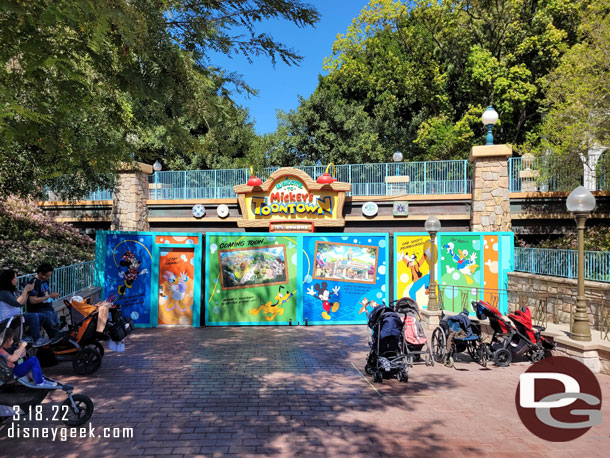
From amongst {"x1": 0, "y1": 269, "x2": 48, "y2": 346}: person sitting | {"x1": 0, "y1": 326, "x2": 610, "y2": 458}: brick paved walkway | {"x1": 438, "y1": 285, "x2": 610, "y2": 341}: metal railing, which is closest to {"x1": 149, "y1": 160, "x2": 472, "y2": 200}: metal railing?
{"x1": 438, "y1": 285, "x2": 610, "y2": 341}: metal railing

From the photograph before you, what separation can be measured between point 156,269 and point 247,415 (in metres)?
6.86

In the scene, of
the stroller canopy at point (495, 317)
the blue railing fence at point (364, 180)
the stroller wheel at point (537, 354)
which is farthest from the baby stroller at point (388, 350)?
the blue railing fence at point (364, 180)

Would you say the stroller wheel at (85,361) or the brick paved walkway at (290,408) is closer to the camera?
the brick paved walkway at (290,408)

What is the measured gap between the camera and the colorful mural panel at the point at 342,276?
12250 mm

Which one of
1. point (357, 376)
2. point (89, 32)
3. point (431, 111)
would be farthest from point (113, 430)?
point (431, 111)

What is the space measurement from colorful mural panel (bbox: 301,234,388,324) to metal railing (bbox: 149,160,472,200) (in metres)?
6.43

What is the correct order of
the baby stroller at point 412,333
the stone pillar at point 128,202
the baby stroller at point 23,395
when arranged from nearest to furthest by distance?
the baby stroller at point 23,395
the baby stroller at point 412,333
the stone pillar at point 128,202

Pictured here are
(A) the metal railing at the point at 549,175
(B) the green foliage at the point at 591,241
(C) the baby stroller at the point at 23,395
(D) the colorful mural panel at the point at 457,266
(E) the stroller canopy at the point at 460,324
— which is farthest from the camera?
(A) the metal railing at the point at 549,175

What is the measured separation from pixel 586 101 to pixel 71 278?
647 inches

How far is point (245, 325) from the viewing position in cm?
1194

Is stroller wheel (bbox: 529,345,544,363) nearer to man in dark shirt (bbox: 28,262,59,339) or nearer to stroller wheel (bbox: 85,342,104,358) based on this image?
stroller wheel (bbox: 85,342,104,358)

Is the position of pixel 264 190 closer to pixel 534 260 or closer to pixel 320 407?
pixel 534 260

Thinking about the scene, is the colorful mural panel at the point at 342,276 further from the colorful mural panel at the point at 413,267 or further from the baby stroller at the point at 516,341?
the baby stroller at the point at 516,341

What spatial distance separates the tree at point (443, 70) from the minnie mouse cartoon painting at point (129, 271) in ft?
55.2
